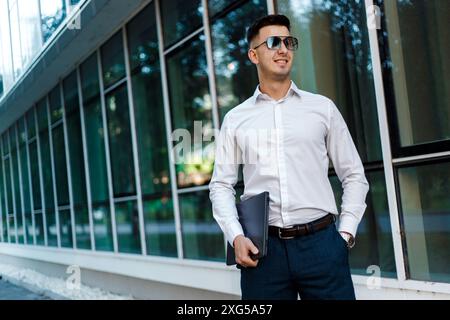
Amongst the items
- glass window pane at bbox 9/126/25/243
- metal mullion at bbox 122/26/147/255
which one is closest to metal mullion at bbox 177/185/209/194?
metal mullion at bbox 122/26/147/255

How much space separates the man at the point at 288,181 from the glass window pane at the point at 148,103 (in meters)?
4.80

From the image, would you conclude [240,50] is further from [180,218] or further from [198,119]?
[180,218]

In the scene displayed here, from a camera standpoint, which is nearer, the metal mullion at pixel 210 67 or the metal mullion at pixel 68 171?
the metal mullion at pixel 210 67

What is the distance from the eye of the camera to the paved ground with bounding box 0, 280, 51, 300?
919 centimetres

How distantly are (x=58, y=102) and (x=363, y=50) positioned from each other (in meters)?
8.21

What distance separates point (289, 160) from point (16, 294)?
29.3ft

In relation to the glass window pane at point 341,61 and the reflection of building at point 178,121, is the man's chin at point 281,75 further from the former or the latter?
the glass window pane at point 341,61

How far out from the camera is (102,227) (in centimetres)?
912

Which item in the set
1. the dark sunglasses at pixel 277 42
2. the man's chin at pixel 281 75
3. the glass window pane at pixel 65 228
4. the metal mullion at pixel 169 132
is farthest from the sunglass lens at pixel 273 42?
the glass window pane at pixel 65 228

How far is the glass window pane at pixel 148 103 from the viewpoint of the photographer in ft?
23.4

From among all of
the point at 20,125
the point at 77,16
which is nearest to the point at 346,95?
the point at 77,16

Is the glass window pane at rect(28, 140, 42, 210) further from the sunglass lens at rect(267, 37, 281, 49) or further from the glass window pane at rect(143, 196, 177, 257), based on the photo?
the sunglass lens at rect(267, 37, 281, 49)

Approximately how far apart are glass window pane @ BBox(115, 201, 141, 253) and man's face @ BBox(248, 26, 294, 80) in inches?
233

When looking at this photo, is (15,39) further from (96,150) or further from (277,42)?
(277,42)
